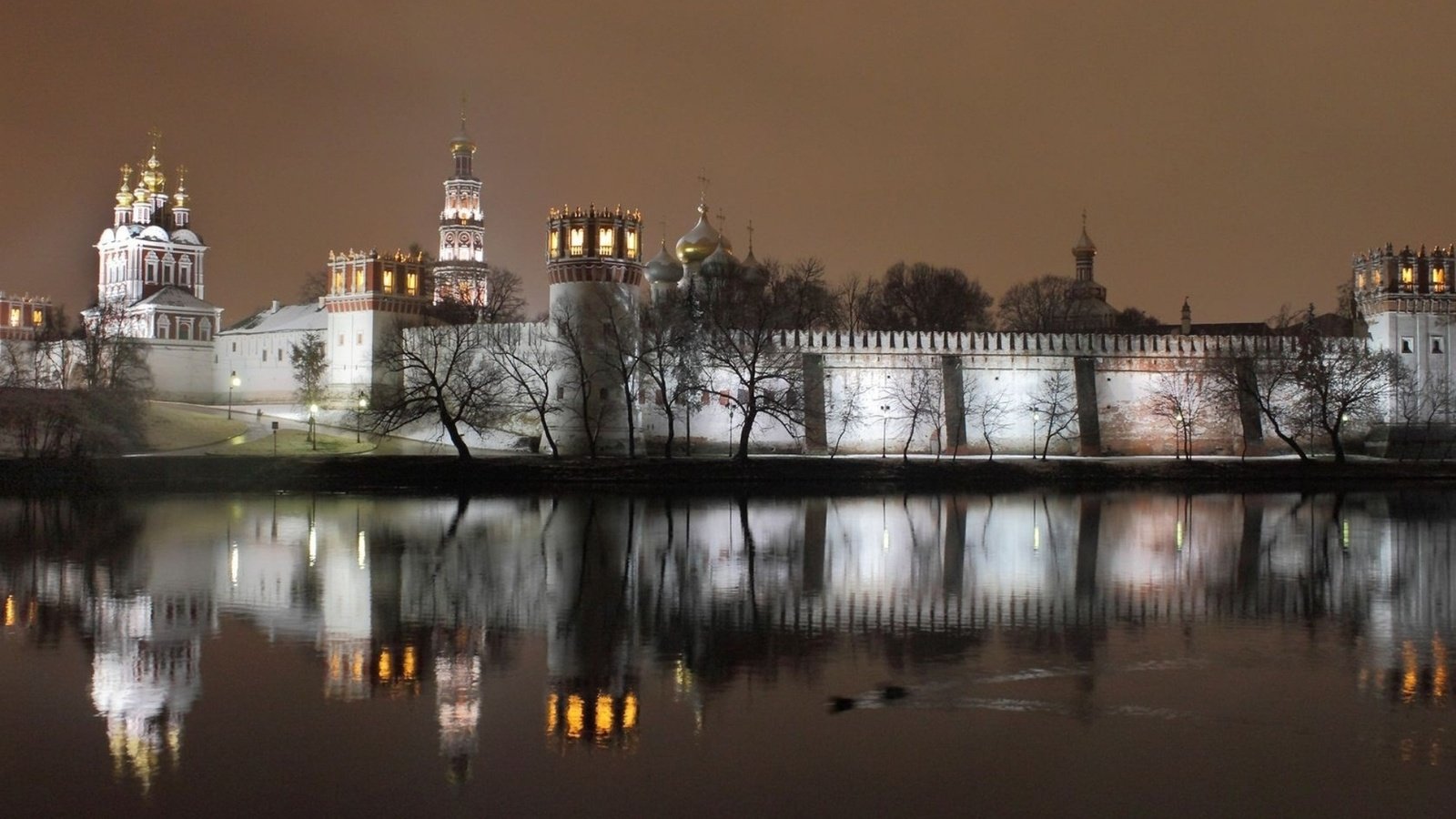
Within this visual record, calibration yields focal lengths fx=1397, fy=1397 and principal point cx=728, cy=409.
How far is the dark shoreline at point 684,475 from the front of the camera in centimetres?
3469

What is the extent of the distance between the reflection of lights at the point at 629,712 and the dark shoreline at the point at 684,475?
2405 cm

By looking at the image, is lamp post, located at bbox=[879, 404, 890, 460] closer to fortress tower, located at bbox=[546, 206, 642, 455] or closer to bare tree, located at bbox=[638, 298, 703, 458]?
bare tree, located at bbox=[638, 298, 703, 458]

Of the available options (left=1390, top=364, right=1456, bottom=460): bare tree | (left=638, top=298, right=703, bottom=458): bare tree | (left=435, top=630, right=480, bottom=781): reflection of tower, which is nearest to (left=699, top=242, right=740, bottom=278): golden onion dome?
(left=638, top=298, right=703, bottom=458): bare tree

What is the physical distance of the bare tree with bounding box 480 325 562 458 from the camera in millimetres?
42781

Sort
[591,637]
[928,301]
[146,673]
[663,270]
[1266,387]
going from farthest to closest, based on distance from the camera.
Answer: [928,301], [663,270], [1266,387], [591,637], [146,673]

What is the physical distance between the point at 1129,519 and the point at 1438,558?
6.93 m

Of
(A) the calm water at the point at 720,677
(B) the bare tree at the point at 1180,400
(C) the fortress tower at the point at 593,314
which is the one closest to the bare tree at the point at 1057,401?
(B) the bare tree at the point at 1180,400

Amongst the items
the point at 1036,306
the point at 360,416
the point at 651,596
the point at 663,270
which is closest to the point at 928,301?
the point at 1036,306

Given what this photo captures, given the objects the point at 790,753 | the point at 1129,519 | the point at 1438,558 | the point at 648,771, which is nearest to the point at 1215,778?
the point at 790,753

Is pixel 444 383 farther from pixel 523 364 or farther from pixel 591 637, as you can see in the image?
pixel 591 637

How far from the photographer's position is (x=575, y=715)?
33.4ft

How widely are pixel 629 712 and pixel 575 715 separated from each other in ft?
1.33

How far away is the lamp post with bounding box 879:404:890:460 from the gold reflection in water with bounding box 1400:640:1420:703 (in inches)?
1182

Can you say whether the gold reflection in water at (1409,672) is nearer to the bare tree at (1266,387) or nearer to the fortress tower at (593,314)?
the fortress tower at (593,314)
